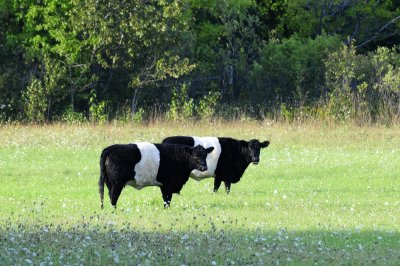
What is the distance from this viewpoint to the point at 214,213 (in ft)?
51.3

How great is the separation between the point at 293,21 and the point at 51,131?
2374cm

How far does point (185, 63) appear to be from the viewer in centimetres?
4022

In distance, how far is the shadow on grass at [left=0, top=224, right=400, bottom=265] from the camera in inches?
436

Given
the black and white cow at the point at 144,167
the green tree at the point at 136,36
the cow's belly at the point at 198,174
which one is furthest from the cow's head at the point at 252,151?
the green tree at the point at 136,36

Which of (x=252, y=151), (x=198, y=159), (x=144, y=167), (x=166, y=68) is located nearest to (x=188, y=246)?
(x=144, y=167)

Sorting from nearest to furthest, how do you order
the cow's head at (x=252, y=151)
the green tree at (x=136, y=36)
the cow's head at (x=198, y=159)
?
the cow's head at (x=198, y=159) → the cow's head at (x=252, y=151) → the green tree at (x=136, y=36)

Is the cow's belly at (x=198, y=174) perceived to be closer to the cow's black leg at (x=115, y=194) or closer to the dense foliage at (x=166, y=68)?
the cow's black leg at (x=115, y=194)

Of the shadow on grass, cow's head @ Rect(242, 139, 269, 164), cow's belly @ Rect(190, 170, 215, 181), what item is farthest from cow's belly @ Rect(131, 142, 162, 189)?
cow's head @ Rect(242, 139, 269, 164)

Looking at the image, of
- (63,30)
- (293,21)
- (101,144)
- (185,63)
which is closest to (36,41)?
(63,30)

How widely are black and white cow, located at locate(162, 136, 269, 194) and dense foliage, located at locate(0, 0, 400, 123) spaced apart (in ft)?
51.3

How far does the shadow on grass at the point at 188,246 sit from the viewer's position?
36.3 ft

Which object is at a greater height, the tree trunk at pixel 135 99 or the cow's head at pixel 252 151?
the tree trunk at pixel 135 99

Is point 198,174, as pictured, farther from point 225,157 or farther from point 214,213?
point 214,213

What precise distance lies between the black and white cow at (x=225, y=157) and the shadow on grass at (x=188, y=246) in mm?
6052
